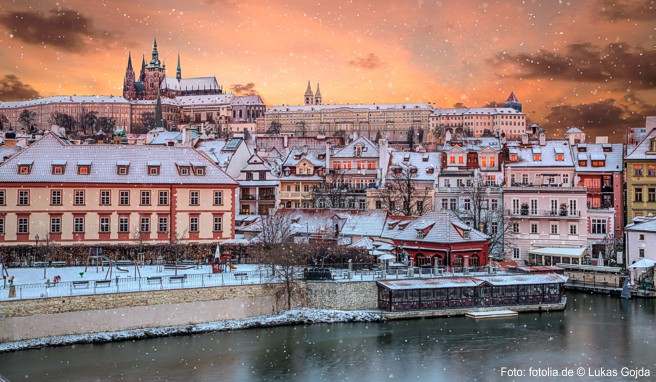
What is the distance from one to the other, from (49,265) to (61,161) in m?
7.14

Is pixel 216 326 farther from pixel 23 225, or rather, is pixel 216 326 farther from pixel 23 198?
pixel 23 198

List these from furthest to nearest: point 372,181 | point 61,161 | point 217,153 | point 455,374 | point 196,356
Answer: point 217,153, point 372,181, point 61,161, point 196,356, point 455,374

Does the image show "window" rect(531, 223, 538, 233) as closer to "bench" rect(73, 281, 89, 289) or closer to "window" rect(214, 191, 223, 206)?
"window" rect(214, 191, 223, 206)

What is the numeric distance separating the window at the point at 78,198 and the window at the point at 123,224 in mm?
2412

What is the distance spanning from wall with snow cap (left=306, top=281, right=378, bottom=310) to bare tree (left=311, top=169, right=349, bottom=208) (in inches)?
799

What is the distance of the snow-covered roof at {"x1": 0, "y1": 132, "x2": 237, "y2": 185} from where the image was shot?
4444cm

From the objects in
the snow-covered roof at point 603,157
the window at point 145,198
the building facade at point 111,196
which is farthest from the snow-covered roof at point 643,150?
the window at point 145,198

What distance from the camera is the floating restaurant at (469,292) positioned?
37750 millimetres

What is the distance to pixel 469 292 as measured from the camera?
127 ft

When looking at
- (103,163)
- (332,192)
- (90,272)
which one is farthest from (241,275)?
(332,192)

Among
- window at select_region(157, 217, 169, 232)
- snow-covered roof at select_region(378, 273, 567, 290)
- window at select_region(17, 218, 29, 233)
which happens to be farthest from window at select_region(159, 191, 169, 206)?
snow-covered roof at select_region(378, 273, 567, 290)

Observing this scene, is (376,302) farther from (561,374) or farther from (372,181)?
(372,181)

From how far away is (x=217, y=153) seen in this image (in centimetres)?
6669

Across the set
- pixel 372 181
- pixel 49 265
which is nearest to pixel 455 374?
pixel 49 265
